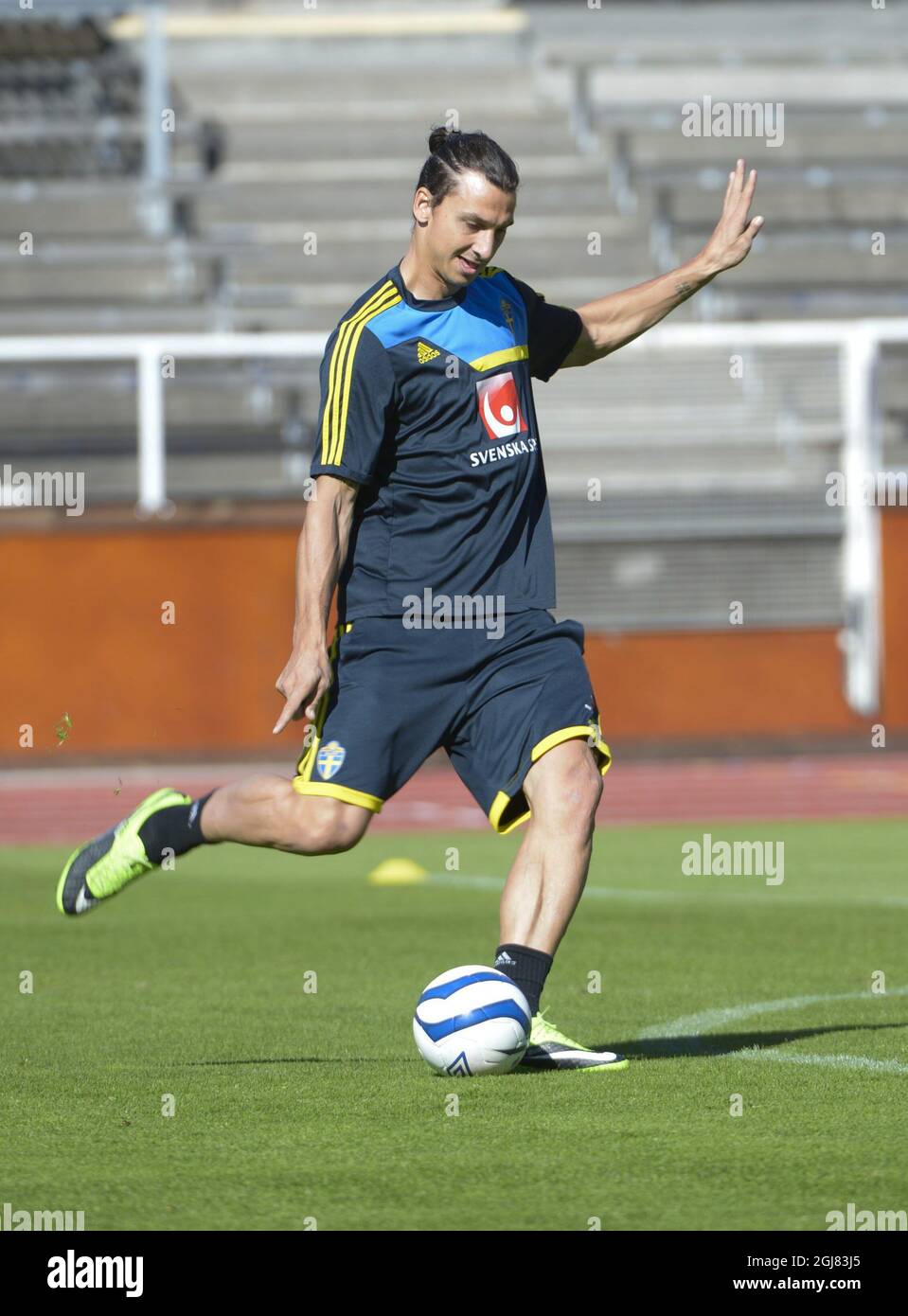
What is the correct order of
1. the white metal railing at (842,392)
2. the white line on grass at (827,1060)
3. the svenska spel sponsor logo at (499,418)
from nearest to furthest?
the white line on grass at (827,1060), the svenska spel sponsor logo at (499,418), the white metal railing at (842,392)

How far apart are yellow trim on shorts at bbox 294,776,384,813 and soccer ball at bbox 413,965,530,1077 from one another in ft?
1.62

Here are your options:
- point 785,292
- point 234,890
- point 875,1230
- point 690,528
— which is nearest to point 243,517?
point 690,528

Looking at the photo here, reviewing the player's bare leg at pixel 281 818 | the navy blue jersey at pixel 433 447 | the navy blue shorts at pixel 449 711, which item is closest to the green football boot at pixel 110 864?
the player's bare leg at pixel 281 818

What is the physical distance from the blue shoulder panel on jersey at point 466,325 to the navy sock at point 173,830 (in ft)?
4.39

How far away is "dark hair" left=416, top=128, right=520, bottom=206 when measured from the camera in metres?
5.62

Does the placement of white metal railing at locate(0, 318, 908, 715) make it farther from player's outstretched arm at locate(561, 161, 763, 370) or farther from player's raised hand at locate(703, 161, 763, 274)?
player's raised hand at locate(703, 161, 763, 274)

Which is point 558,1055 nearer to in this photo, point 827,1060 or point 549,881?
point 549,881

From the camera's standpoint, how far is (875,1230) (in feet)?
12.4

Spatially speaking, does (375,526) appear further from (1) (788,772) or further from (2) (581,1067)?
(1) (788,772)

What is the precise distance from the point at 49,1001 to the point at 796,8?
98.8ft

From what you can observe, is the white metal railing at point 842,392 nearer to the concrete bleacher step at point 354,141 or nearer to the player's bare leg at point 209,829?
the concrete bleacher step at point 354,141

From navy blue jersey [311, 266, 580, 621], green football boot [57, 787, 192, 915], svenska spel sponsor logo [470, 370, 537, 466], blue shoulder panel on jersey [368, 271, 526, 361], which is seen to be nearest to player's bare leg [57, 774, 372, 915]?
green football boot [57, 787, 192, 915]

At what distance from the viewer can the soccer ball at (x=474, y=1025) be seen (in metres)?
5.49

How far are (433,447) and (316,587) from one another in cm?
53
